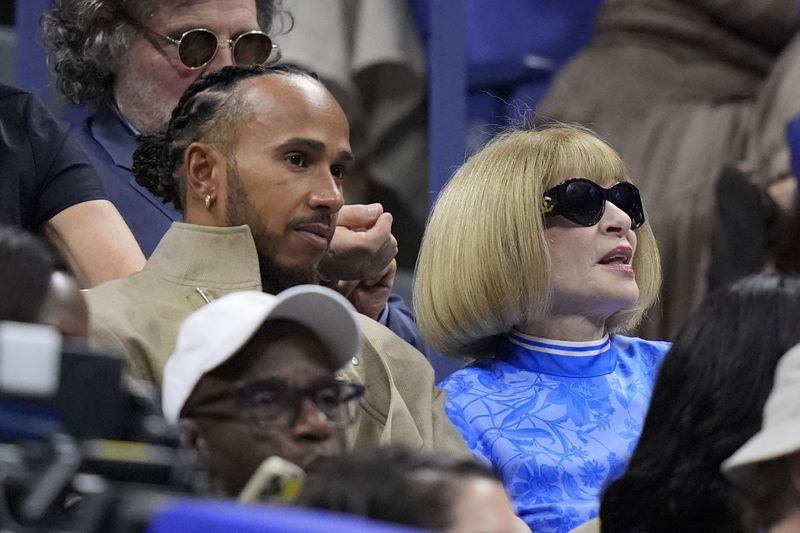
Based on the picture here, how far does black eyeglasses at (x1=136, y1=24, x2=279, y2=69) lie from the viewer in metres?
3.15

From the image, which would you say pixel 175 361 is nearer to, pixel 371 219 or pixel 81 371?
pixel 81 371

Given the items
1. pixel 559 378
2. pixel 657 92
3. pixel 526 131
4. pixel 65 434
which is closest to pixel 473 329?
pixel 559 378

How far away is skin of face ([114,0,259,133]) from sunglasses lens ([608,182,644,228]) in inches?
28.5

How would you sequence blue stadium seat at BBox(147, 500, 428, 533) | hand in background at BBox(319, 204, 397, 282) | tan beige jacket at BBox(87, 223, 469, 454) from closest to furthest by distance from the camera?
blue stadium seat at BBox(147, 500, 428, 533) < tan beige jacket at BBox(87, 223, 469, 454) < hand in background at BBox(319, 204, 397, 282)

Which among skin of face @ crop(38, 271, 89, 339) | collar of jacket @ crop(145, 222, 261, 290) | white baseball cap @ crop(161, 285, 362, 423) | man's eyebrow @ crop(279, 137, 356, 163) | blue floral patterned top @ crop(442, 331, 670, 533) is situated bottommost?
blue floral patterned top @ crop(442, 331, 670, 533)

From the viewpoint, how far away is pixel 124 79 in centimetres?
324

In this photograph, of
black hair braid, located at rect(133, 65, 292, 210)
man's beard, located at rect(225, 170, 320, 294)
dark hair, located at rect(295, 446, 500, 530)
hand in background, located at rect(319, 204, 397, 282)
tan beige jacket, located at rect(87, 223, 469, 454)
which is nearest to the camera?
dark hair, located at rect(295, 446, 500, 530)

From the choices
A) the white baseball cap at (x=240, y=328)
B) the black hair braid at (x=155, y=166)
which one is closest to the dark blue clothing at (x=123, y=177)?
the black hair braid at (x=155, y=166)

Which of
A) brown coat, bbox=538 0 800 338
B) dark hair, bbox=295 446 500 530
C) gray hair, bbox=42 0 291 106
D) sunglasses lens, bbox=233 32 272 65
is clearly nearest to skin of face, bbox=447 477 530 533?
dark hair, bbox=295 446 500 530

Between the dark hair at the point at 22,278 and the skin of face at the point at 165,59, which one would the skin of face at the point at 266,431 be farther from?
the skin of face at the point at 165,59

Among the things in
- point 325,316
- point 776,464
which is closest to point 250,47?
point 325,316

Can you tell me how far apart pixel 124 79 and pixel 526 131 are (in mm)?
736

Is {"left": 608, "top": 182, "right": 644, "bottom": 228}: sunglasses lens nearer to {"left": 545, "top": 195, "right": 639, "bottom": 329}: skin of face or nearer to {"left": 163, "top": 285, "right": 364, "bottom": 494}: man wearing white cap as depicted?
{"left": 545, "top": 195, "right": 639, "bottom": 329}: skin of face

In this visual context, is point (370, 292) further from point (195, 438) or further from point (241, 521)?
point (241, 521)
